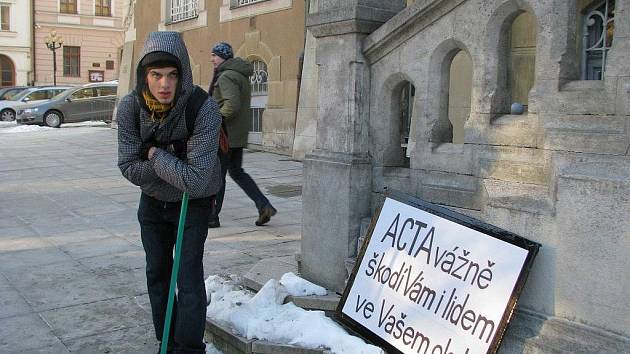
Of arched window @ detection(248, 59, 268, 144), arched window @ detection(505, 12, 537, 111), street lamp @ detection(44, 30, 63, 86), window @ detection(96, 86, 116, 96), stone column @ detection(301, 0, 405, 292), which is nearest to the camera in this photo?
stone column @ detection(301, 0, 405, 292)

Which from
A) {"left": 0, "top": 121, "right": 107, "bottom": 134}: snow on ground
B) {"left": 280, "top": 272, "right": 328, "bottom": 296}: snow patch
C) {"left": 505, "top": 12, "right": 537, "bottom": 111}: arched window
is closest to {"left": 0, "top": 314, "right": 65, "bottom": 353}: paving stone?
{"left": 280, "top": 272, "right": 328, "bottom": 296}: snow patch

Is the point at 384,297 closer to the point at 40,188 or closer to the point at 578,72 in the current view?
the point at 578,72

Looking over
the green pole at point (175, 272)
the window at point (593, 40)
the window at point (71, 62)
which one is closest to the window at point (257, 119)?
the window at point (593, 40)

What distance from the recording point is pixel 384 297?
373 cm

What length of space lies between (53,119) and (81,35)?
24.8m

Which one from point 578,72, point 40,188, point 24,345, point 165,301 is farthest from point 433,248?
point 40,188

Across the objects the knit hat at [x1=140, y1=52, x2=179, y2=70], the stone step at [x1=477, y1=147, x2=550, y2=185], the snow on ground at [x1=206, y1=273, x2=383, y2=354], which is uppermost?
the knit hat at [x1=140, y1=52, x2=179, y2=70]

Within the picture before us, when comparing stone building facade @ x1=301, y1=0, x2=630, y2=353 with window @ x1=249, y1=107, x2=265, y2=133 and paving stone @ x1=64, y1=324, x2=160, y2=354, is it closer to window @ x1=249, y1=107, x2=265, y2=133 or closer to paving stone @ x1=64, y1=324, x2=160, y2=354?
paving stone @ x1=64, y1=324, x2=160, y2=354

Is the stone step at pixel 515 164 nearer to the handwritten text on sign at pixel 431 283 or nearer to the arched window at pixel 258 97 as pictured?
the handwritten text on sign at pixel 431 283

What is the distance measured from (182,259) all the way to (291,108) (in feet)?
39.3

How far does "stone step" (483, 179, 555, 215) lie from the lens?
322 cm

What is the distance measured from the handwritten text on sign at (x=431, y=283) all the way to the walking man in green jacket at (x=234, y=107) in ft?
11.3

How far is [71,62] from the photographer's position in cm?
4859

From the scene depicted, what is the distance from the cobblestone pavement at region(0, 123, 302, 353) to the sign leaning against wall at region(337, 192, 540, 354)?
1375 millimetres
